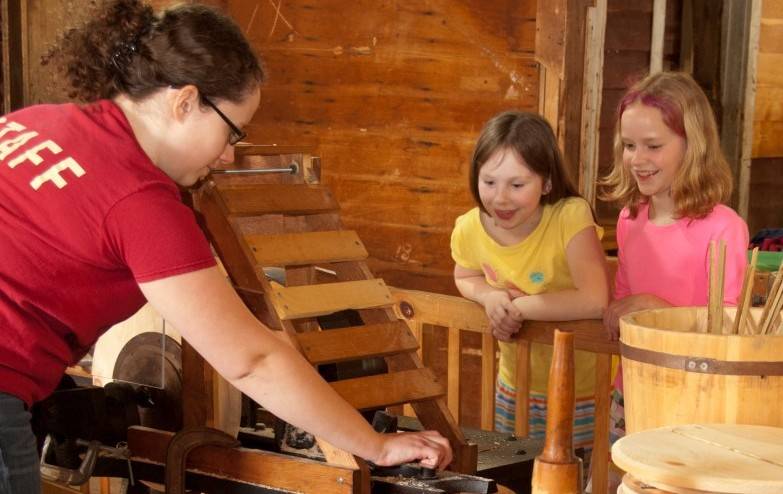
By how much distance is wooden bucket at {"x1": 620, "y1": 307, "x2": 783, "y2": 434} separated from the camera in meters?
1.97

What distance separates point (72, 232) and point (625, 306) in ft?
4.91

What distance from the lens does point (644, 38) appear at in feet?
22.0

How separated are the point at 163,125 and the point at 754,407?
46.2 inches

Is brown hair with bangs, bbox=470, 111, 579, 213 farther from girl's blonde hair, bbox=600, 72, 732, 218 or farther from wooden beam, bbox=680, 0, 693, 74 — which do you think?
wooden beam, bbox=680, 0, 693, 74

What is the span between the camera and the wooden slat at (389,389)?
283 cm

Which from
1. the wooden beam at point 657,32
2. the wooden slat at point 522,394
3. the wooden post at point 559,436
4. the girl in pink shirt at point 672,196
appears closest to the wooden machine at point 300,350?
the wooden slat at point 522,394

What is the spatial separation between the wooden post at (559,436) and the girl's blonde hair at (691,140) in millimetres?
1491

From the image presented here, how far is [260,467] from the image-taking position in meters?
2.67

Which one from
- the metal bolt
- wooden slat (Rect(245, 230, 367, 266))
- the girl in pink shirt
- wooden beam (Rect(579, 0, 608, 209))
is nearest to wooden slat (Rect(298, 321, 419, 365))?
wooden slat (Rect(245, 230, 367, 266))

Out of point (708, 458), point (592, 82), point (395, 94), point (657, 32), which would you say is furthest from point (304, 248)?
point (657, 32)

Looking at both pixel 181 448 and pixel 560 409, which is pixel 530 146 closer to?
pixel 181 448

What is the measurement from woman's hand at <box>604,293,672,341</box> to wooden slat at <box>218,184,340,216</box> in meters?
0.77

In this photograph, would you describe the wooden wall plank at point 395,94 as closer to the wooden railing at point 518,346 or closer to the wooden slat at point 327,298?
the wooden railing at point 518,346

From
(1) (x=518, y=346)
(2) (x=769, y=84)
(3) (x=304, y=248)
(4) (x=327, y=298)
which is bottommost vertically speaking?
(1) (x=518, y=346)
